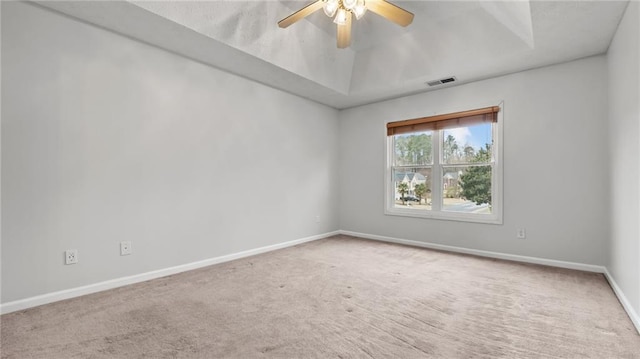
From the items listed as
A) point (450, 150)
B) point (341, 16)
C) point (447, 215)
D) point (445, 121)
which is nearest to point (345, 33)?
point (341, 16)

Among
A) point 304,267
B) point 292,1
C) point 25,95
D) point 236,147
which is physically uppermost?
point 292,1

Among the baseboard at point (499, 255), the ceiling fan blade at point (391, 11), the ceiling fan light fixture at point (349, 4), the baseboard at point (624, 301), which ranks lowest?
the baseboard at point (499, 255)

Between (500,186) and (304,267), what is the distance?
2699mm

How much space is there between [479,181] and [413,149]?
110 cm

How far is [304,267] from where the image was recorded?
3.41m

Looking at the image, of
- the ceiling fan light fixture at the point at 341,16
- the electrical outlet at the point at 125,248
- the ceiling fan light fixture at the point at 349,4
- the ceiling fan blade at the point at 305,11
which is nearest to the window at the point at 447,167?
the ceiling fan light fixture at the point at 341,16

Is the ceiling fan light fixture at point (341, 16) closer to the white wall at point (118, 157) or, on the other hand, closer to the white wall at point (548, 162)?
the white wall at point (118, 157)

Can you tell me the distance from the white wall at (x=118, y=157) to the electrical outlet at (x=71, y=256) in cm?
4

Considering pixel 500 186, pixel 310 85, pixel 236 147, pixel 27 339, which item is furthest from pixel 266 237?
pixel 500 186

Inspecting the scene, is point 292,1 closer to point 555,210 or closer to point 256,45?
point 256,45

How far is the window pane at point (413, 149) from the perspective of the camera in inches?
182

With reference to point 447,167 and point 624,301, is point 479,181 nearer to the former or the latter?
point 447,167

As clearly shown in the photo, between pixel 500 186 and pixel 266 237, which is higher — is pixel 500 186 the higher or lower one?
the higher one

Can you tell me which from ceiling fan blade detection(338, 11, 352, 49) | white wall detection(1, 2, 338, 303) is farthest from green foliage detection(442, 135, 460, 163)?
white wall detection(1, 2, 338, 303)
